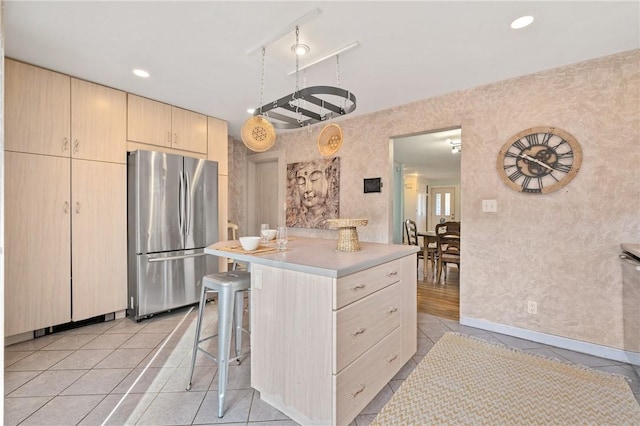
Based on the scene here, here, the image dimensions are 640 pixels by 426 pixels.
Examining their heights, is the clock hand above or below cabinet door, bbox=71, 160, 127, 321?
above

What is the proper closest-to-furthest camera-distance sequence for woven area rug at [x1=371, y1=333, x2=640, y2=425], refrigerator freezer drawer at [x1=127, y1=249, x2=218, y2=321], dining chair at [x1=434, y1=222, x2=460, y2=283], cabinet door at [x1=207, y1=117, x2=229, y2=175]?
woven area rug at [x1=371, y1=333, x2=640, y2=425] → refrigerator freezer drawer at [x1=127, y1=249, x2=218, y2=321] → cabinet door at [x1=207, y1=117, x2=229, y2=175] → dining chair at [x1=434, y1=222, x2=460, y2=283]

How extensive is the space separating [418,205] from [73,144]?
9.18 m

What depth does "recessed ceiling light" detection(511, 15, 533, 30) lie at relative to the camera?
1.74m

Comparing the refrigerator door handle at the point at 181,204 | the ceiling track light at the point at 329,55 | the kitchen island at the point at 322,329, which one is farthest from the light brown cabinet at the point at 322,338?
the refrigerator door handle at the point at 181,204

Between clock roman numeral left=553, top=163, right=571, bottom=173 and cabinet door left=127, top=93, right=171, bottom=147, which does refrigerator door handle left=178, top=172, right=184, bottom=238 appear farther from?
clock roman numeral left=553, top=163, right=571, bottom=173

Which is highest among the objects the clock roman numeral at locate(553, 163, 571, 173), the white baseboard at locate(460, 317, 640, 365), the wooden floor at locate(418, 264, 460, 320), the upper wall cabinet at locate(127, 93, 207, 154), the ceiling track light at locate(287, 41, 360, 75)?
the ceiling track light at locate(287, 41, 360, 75)

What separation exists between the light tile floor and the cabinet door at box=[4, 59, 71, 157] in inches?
66.9

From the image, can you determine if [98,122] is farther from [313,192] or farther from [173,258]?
[313,192]

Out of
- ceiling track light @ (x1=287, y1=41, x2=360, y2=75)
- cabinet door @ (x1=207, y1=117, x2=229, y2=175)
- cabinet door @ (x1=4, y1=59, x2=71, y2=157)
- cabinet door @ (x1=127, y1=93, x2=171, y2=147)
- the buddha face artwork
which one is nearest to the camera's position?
ceiling track light @ (x1=287, y1=41, x2=360, y2=75)

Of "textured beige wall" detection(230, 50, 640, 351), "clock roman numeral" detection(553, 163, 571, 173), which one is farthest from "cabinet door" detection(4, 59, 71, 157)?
"clock roman numeral" detection(553, 163, 571, 173)

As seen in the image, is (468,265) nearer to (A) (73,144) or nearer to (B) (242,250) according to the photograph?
(B) (242,250)

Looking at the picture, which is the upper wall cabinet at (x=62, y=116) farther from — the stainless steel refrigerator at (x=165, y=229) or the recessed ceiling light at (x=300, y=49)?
the recessed ceiling light at (x=300, y=49)

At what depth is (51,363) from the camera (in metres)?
2.06

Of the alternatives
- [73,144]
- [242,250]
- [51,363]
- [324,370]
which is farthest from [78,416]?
[73,144]
